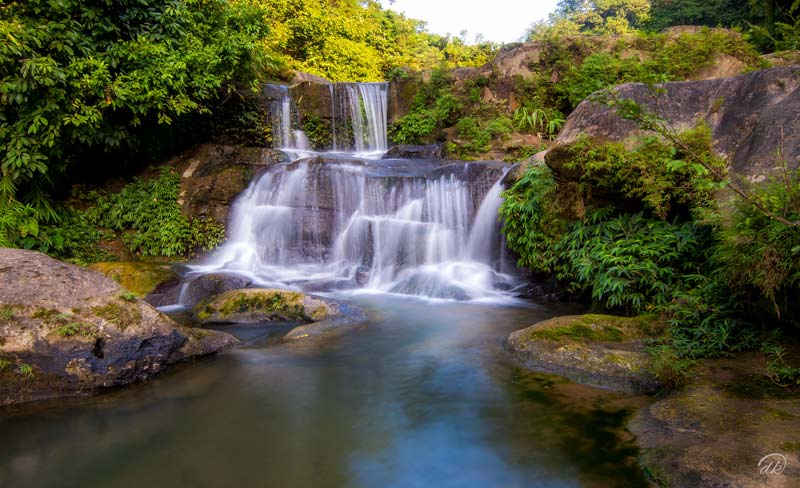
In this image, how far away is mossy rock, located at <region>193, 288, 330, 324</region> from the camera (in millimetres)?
6902

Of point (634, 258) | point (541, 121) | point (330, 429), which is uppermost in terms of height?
point (541, 121)

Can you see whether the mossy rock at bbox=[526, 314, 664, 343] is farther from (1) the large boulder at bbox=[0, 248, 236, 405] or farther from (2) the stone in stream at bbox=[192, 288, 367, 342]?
(1) the large boulder at bbox=[0, 248, 236, 405]

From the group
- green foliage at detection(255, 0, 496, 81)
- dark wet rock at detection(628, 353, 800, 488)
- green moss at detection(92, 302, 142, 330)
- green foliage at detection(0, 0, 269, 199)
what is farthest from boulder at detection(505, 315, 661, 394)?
green foliage at detection(255, 0, 496, 81)

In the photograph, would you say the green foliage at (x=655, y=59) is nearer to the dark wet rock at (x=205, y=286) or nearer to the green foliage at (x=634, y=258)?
the green foliage at (x=634, y=258)

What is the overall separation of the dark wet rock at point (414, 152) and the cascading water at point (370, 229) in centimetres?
185

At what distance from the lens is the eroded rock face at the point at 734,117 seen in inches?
208

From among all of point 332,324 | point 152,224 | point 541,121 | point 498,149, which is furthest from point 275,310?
point 541,121

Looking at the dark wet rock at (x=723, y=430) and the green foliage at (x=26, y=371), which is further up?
the green foliage at (x=26, y=371)

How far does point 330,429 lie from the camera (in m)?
3.95

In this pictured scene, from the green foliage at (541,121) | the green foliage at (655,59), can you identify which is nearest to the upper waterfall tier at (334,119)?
the green foliage at (541,121)

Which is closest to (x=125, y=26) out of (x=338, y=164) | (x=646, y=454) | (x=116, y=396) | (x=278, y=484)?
(x=338, y=164)

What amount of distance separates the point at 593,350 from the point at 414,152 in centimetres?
997

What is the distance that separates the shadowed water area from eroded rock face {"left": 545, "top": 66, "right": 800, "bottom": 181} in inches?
123

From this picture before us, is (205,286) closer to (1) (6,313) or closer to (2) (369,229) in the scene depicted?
(2) (369,229)
